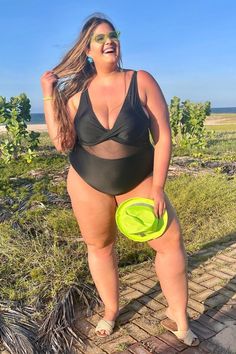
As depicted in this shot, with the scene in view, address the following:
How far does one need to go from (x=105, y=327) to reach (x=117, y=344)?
15cm

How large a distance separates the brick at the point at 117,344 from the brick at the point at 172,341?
0.20m

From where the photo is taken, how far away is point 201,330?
9.03 ft

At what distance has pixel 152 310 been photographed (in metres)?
3.04

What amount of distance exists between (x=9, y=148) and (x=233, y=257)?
7204 mm

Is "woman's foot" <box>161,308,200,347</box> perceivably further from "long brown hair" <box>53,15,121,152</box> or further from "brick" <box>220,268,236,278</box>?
"long brown hair" <box>53,15,121,152</box>

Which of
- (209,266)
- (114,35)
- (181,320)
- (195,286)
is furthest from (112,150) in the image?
(209,266)

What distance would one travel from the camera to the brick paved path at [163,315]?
259 centimetres

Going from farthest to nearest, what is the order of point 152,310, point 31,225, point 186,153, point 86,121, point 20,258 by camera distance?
point 186,153 → point 31,225 → point 20,258 → point 152,310 → point 86,121

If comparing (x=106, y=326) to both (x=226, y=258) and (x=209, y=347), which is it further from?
(x=226, y=258)

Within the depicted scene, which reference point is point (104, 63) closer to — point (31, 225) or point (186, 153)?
point (31, 225)

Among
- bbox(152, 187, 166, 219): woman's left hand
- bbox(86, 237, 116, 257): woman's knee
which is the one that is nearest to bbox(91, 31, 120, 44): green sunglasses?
bbox(152, 187, 166, 219): woman's left hand

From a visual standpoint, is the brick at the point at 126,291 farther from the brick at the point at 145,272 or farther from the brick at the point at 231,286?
the brick at the point at 231,286

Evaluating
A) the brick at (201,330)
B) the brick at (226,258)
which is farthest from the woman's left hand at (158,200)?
the brick at (226,258)

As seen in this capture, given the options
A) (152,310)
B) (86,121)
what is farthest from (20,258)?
(86,121)
